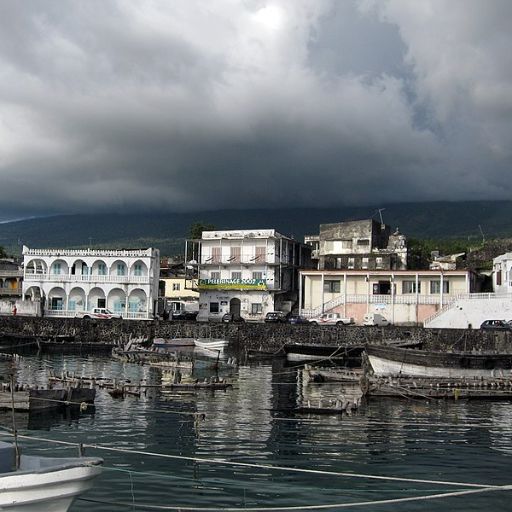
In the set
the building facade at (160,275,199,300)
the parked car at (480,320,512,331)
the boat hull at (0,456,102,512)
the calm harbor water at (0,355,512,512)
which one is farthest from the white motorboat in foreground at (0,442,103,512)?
the building facade at (160,275,199,300)

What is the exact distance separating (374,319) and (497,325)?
13.6 m

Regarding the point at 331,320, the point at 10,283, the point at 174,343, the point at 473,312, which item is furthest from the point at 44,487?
the point at 10,283

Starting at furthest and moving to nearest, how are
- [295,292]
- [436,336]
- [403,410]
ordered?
[295,292] < [436,336] < [403,410]

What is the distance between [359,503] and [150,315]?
6533 centimetres

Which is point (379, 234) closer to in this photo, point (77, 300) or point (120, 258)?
point (120, 258)

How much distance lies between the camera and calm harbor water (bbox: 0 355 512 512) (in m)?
17.4

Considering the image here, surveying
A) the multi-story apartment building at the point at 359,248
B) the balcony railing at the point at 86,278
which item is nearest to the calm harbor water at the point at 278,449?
the multi-story apartment building at the point at 359,248

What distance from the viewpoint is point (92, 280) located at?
82.4 m

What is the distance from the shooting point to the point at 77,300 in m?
83.1

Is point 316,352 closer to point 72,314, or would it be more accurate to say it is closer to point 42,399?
point 42,399

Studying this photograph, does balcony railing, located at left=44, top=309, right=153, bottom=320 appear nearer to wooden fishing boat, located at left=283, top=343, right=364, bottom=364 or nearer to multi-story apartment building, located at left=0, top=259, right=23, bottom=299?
multi-story apartment building, located at left=0, top=259, right=23, bottom=299

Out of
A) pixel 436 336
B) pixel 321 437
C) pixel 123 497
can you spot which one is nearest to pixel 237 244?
pixel 436 336

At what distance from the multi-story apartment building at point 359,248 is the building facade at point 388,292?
2.59m

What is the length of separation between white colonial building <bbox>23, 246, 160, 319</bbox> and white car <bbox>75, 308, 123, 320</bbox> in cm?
158
